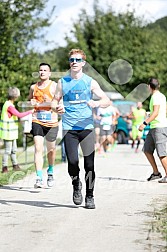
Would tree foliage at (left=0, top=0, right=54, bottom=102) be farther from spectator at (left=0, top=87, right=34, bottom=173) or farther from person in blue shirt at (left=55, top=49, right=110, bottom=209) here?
person in blue shirt at (left=55, top=49, right=110, bottom=209)

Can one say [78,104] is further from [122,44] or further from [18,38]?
[122,44]

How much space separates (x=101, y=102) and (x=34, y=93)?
2580mm

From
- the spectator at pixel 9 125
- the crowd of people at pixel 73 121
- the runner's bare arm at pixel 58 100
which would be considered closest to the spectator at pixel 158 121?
the crowd of people at pixel 73 121

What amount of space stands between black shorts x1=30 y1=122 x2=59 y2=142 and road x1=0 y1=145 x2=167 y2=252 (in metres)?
0.84

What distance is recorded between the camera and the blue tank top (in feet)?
27.2

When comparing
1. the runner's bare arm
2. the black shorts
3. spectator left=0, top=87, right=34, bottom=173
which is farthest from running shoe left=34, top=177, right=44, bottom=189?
spectator left=0, top=87, right=34, bottom=173

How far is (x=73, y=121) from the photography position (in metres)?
8.34

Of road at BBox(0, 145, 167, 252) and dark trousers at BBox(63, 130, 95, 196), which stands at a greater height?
dark trousers at BBox(63, 130, 95, 196)

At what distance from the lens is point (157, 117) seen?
11.6m

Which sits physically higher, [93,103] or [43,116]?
[93,103]

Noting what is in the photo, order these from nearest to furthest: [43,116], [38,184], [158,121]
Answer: [38,184] → [43,116] → [158,121]

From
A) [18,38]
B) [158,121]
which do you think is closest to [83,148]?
[158,121]

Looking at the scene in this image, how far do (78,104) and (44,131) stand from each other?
230cm

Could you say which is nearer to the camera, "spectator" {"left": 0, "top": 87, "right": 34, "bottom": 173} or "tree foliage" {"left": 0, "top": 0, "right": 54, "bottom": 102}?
"spectator" {"left": 0, "top": 87, "right": 34, "bottom": 173}
